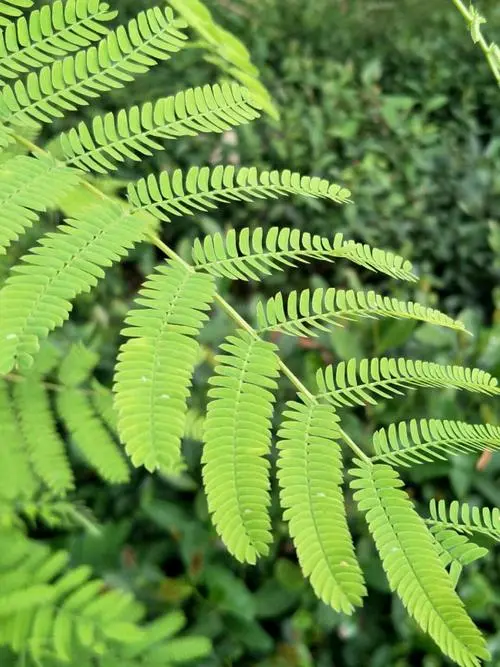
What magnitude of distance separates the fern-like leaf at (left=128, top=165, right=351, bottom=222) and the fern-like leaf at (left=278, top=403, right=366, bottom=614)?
0.31 m

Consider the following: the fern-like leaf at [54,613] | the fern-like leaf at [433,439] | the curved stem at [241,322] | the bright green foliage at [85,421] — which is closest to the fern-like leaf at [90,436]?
the bright green foliage at [85,421]

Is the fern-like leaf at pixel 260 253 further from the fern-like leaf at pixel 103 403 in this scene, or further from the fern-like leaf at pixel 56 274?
the fern-like leaf at pixel 103 403

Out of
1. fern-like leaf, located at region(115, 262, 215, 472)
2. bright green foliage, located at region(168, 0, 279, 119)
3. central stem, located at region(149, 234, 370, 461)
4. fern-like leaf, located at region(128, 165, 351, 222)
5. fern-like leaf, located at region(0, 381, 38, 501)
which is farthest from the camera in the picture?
fern-like leaf, located at region(0, 381, 38, 501)

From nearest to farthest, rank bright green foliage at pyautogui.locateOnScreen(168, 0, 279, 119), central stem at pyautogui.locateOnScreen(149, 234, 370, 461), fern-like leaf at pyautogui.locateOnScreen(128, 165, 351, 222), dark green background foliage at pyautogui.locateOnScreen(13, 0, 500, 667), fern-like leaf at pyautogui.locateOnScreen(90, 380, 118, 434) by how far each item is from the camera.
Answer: central stem at pyautogui.locateOnScreen(149, 234, 370, 461), fern-like leaf at pyautogui.locateOnScreen(128, 165, 351, 222), bright green foliage at pyautogui.locateOnScreen(168, 0, 279, 119), fern-like leaf at pyautogui.locateOnScreen(90, 380, 118, 434), dark green background foliage at pyautogui.locateOnScreen(13, 0, 500, 667)

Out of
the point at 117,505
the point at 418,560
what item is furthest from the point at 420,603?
the point at 117,505

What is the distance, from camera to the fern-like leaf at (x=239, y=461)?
2.25 feet

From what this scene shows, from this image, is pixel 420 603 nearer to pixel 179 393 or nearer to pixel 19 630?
pixel 179 393

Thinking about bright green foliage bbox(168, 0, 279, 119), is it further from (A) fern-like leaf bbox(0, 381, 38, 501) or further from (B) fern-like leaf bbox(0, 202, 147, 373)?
(A) fern-like leaf bbox(0, 381, 38, 501)

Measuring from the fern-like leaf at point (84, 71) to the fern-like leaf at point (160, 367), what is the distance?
0.31 m

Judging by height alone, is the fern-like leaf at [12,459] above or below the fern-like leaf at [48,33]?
below

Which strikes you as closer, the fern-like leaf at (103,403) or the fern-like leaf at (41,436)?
the fern-like leaf at (41,436)

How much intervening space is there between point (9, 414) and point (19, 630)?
0.44 meters

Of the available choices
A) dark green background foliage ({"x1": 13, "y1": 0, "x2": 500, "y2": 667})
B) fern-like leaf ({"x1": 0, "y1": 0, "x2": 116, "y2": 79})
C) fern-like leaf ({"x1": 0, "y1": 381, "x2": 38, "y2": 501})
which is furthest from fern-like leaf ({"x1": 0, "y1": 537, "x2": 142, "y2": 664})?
fern-like leaf ({"x1": 0, "y1": 0, "x2": 116, "y2": 79})

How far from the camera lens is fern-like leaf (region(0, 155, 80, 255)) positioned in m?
0.82
